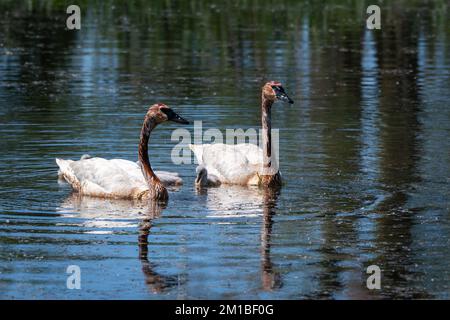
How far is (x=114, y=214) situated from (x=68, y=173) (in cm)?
191

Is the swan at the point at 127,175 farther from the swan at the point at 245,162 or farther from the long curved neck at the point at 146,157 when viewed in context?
the swan at the point at 245,162

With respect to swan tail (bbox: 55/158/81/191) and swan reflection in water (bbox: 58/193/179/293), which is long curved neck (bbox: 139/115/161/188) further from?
swan tail (bbox: 55/158/81/191)

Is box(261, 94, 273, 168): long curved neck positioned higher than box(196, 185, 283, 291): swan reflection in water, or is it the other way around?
box(261, 94, 273, 168): long curved neck

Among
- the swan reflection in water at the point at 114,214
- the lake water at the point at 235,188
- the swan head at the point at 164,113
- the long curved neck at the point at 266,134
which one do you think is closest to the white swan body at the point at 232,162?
the long curved neck at the point at 266,134

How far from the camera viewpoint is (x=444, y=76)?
26.1 metres

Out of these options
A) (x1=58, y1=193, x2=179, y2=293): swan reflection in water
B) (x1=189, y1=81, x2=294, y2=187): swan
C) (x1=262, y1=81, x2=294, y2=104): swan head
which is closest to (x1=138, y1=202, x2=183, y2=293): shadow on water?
(x1=58, y1=193, x2=179, y2=293): swan reflection in water

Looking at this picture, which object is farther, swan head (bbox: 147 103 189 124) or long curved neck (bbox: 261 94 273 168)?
long curved neck (bbox: 261 94 273 168)

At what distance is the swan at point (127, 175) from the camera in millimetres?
14727

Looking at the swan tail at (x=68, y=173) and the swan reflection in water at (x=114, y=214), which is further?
the swan tail at (x=68, y=173)

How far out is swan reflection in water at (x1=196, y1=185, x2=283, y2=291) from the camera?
1220 cm

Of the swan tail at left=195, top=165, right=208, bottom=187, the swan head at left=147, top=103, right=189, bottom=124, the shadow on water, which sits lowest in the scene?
the shadow on water
